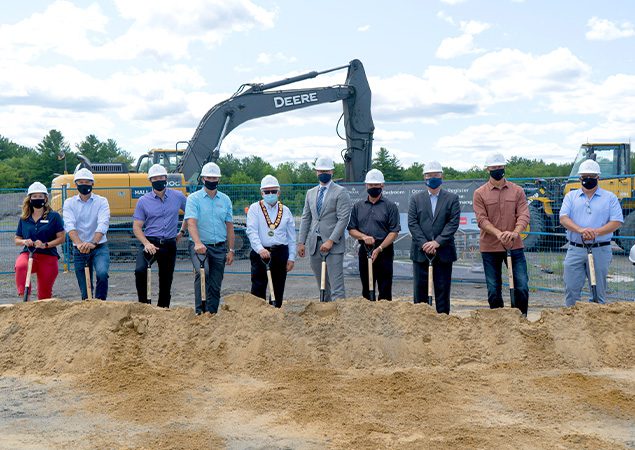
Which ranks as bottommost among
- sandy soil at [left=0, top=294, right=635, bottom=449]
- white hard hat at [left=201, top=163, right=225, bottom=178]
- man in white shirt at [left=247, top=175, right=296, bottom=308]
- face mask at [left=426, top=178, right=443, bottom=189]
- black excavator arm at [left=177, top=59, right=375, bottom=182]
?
sandy soil at [left=0, top=294, right=635, bottom=449]

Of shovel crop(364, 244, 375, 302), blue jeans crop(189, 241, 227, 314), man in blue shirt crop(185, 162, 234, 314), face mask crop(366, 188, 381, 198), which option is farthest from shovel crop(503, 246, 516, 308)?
blue jeans crop(189, 241, 227, 314)

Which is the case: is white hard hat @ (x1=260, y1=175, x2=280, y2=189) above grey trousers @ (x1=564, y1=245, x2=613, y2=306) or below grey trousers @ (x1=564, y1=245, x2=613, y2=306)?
above

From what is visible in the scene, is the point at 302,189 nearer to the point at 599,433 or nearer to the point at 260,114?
the point at 260,114

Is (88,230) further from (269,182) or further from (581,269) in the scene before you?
(581,269)

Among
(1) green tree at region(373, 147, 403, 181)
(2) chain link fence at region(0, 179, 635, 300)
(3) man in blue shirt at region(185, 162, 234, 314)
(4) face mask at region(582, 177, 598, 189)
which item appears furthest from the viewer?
(1) green tree at region(373, 147, 403, 181)

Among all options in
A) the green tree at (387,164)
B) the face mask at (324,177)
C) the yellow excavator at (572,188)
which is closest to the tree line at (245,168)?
the green tree at (387,164)

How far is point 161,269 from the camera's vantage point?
8.73 m

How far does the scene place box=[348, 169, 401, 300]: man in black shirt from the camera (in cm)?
881

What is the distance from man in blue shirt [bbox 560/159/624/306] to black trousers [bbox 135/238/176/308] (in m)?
4.53

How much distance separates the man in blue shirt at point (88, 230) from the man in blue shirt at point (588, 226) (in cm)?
533

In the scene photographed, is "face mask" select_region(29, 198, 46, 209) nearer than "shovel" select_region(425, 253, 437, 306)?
No

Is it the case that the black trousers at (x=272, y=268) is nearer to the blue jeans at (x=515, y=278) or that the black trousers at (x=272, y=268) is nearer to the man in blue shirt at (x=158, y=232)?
the man in blue shirt at (x=158, y=232)

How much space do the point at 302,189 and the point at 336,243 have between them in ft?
23.0

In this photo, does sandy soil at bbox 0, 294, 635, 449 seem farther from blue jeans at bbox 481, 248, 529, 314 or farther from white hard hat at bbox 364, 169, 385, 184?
white hard hat at bbox 364, 169, 385, 184
